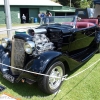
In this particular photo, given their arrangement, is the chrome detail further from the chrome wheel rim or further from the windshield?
the windshield

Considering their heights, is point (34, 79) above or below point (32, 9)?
below

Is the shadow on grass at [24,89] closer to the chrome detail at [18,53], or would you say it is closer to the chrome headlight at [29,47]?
the chrome detail at [18,53]

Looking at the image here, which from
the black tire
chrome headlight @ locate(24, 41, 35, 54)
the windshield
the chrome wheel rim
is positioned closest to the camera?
the black tire

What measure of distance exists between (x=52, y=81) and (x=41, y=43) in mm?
875

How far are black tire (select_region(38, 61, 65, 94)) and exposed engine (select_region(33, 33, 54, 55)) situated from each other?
45 cm

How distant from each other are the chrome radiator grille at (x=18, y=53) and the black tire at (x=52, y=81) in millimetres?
674

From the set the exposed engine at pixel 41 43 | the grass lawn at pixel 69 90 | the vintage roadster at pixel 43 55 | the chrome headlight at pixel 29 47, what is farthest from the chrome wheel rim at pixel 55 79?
the chrome headlight at pixel 29 47

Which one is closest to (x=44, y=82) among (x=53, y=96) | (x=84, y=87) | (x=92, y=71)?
(x=53, y=96)

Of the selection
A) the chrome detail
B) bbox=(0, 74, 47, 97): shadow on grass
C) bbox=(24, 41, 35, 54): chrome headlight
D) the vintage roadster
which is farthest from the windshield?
bbox=(0, 74, 47, 97): shadow on grass

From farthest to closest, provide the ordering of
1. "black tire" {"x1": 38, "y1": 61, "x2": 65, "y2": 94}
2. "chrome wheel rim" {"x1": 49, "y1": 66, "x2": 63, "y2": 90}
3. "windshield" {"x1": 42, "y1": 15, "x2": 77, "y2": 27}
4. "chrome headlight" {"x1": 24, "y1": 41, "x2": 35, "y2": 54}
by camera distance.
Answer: "windshield" {"x1": 42, "y1": 15, "x2": 77, "y2": 27} < "chrome wheel rim" {"x1": 49, "y1": 66, "x2": 63, "y2": 90} < "chrome headlight" {"x1": 24, "y1": 41, "x2": 35, "y2": 54} < "black tire" {"x1": 38, "y1": 61, "x2": 65, "y2": 94}

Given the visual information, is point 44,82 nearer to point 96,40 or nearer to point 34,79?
point 34,79

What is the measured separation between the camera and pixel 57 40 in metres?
3.78

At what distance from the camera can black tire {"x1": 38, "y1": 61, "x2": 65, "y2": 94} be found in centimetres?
302

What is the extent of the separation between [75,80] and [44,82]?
112 centimetres
